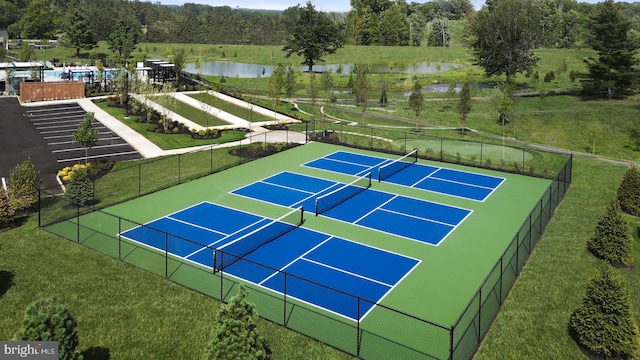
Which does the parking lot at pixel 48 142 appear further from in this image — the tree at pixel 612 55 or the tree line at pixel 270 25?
the tree line at pixel 270 25

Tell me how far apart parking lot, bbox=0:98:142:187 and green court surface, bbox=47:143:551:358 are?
7.61 metres

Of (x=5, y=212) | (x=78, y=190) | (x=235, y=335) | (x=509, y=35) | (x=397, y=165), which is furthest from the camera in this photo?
(x=509, y=35)

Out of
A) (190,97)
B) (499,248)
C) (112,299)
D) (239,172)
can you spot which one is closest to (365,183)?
(239,172)

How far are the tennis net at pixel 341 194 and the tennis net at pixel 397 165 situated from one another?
1204 millimetres

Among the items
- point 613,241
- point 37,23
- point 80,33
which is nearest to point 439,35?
point 80,33

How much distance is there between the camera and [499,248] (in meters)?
22.5

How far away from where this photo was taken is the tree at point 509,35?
66.6 meters

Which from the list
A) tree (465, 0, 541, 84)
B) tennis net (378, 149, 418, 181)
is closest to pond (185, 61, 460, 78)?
tree (465, 0, 541, 84)

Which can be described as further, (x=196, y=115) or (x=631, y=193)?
(x=196, y=115)

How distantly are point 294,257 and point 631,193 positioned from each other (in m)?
17.8

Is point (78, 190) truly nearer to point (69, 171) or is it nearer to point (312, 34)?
point (69, 171)

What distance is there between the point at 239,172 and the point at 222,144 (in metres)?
7.10

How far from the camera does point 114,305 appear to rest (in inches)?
685

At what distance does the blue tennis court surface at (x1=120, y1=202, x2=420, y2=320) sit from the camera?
18688 millimetres
